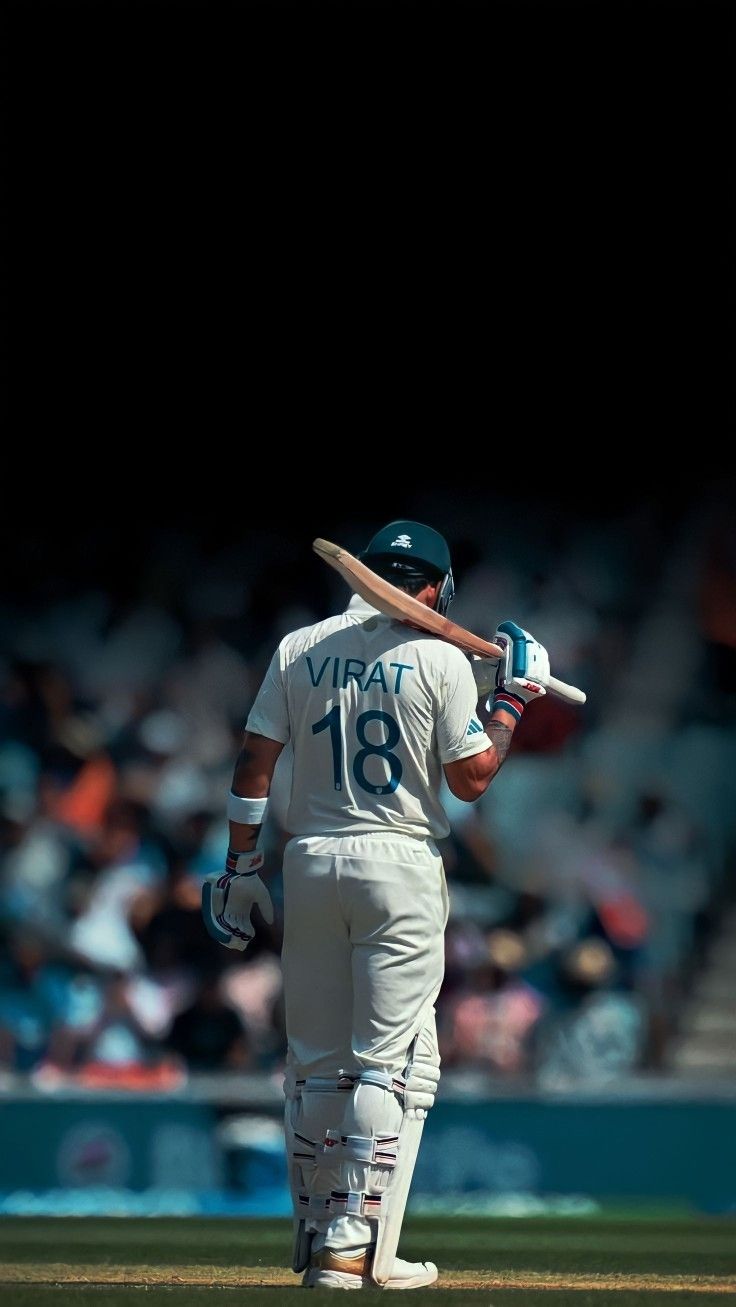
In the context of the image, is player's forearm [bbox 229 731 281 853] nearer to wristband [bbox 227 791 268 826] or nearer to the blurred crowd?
wristband [bbox 227 791 268 826]

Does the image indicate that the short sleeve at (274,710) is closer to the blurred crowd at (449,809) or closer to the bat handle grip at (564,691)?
the bat handle grip at (564,691)

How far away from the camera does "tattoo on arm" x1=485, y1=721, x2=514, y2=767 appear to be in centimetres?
514

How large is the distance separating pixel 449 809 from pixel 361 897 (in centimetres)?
602

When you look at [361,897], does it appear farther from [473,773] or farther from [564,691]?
[564,691]

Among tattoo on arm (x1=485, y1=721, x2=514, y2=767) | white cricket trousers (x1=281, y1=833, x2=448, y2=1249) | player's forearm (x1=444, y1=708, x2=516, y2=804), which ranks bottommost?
white cricket trousers (x1=281, y1=833, x2=448, y2=1249)

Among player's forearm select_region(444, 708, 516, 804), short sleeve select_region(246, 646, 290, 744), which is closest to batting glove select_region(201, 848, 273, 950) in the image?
short sleeve select_region(246, 646, 290, 744)

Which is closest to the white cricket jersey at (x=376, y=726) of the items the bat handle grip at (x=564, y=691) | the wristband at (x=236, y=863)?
the wristband at (x=236, y=863)

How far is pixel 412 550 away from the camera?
520cm

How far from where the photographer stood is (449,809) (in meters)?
10.8

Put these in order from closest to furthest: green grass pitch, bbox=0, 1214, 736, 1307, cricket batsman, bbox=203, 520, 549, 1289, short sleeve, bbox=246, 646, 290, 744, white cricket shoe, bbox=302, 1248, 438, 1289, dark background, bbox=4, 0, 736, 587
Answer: green grass pitch, bbox=0, 1214, 736, 1307 < white cricket shoe, bbox=302, 1248, 438, 1289 < cricket batsman, bbox=203, 520, 549, 1289 < short sleeve, bbox=246, 646, 290, 744 < dark background, bbox=4, 0, 736, 587

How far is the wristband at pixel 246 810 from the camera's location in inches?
202

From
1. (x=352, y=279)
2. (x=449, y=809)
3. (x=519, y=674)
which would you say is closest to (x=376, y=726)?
(x=519, y=674)

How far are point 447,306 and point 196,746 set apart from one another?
3.21 m

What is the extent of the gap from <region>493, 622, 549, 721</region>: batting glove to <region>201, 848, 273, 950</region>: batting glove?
29.6 inches
